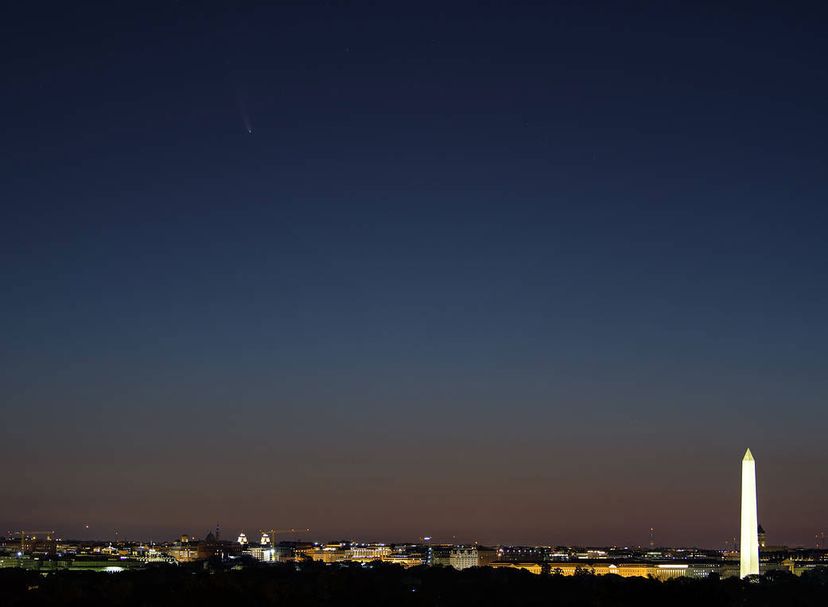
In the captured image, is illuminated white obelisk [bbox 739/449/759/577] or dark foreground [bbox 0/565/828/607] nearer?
dark foreground [bbox 0/565/828/607]

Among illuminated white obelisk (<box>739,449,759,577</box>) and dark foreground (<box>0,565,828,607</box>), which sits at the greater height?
illuminated white obelisk (<box>739,449,759,577</box>)

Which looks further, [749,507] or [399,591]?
[399,591]

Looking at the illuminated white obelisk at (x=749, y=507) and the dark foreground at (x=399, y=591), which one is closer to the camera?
the dark foreground at (x=399, y=591)

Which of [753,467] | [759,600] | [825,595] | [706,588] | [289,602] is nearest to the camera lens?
[706,588]

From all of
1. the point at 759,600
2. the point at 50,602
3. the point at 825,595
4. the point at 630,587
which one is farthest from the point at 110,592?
the point at 825,595

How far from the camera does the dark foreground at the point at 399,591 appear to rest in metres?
64.8

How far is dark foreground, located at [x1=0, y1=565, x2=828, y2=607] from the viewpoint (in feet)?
213

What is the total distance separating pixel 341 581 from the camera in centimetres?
11525

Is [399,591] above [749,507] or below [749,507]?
below

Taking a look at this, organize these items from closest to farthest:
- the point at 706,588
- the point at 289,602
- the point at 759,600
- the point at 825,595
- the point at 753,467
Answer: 1. the point at 706,588
2. the point at 289,602
3. the point at 753,467
4. the point at 759,600
5. the point at 825,595

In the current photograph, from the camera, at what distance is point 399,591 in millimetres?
111438

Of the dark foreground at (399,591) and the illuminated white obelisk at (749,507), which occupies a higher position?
the illuminated white obelisk at (749,507)

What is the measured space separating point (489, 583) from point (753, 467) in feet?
143

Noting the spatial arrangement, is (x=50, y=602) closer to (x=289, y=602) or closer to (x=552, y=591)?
(x=289, y=602)
